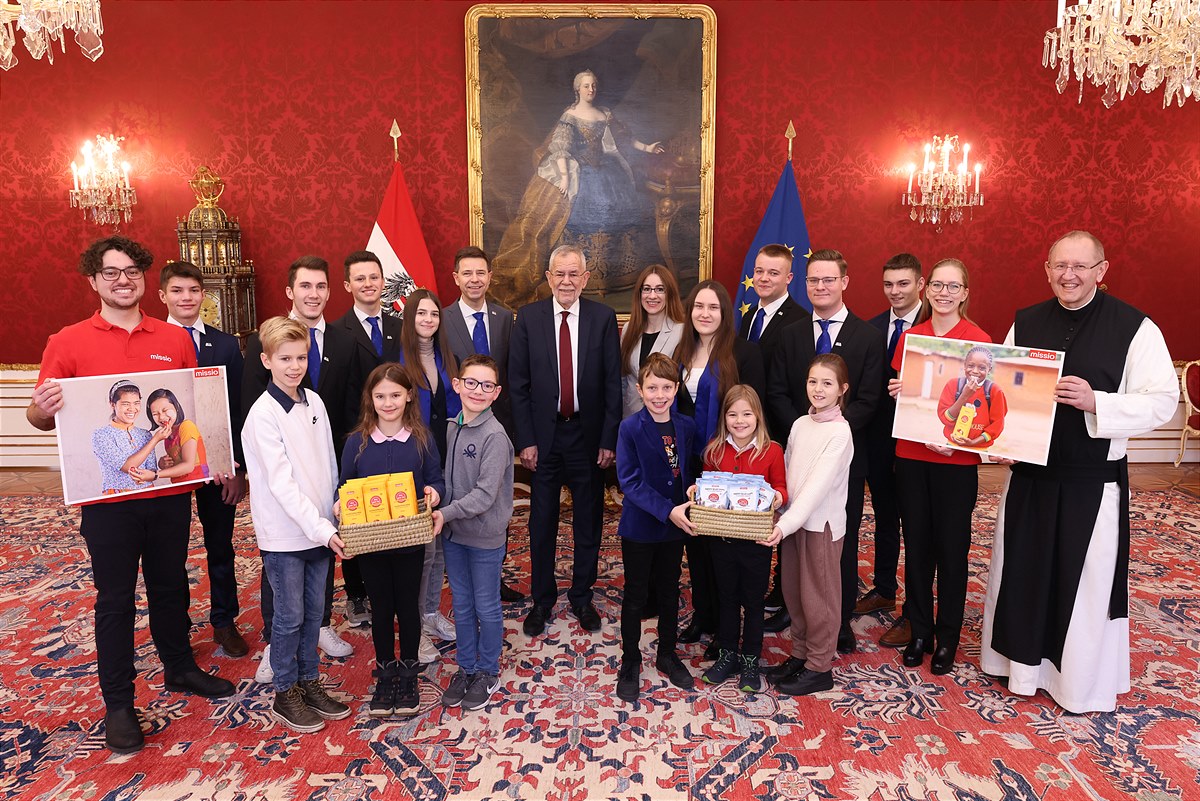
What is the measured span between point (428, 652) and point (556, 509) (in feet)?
3.17

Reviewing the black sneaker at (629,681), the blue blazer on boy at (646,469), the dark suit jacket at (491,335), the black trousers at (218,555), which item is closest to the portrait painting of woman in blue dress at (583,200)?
the dark suit jacket at (491,335)

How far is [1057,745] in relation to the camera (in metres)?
2.81

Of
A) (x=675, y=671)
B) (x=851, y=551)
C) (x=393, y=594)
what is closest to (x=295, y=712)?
(x=393, y=594)

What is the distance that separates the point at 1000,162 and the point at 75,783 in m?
8.09

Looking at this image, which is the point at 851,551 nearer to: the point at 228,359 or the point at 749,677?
the point at 749,677

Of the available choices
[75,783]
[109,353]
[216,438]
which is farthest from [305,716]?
[109,353]

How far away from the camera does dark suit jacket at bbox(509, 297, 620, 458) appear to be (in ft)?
12.3

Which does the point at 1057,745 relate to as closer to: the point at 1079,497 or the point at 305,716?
the point at 1079,497

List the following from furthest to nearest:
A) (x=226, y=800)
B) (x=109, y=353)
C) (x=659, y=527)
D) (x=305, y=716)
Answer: (x=659, y=527) → (x=305, y=716) → (x=109, y=353) → (x=226, y=800)

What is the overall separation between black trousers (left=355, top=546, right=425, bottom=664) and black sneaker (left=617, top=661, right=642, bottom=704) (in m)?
0.92

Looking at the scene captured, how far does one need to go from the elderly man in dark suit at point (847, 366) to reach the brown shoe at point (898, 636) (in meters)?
0.19

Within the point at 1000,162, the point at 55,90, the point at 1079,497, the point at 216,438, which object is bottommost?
the point at 1079,497

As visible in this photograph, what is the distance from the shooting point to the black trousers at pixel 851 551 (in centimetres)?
350

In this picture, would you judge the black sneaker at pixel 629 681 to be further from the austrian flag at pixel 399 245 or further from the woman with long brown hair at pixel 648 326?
the austrian flag at pixel 399 245
